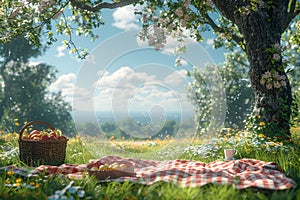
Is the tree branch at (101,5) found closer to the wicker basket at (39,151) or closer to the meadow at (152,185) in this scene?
the meadow at (152,185)

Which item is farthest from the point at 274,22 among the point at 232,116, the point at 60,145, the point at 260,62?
the point at 232,116

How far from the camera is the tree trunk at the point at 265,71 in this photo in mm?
5441

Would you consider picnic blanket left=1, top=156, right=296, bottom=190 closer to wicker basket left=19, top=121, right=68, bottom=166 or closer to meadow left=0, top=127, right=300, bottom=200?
meadow left=0, top=127, right=300, bottom=200

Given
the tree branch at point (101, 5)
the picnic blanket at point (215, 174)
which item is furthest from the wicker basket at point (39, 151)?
the tree branch at point (101, 5)

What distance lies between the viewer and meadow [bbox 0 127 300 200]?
263 cm

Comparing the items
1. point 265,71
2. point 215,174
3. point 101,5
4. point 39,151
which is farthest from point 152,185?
point 101,5

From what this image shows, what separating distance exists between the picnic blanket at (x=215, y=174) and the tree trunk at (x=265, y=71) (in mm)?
A: 1866

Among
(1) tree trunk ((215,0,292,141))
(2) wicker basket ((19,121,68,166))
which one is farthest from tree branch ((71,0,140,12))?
(2) wicker basket ((19,121,68,166))

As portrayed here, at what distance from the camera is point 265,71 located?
5570mm

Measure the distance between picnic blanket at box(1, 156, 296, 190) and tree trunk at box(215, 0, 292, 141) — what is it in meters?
1.87

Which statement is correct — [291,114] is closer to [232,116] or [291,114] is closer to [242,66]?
[232,116]

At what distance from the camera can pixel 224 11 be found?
19.1 feet

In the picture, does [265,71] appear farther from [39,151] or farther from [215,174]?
[39,151]

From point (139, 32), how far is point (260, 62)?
6.91 feet
